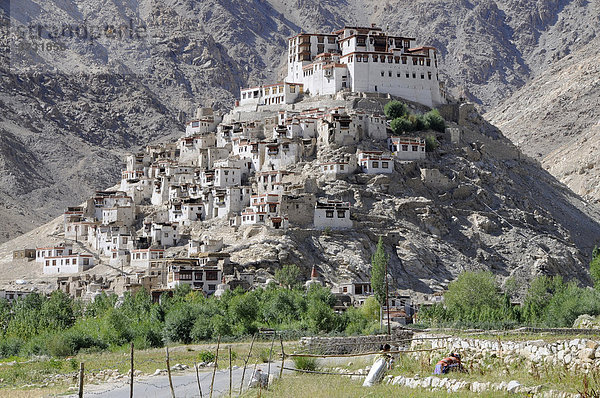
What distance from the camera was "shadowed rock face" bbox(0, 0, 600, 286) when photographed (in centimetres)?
6938

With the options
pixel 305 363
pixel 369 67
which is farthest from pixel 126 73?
pixel 305 363

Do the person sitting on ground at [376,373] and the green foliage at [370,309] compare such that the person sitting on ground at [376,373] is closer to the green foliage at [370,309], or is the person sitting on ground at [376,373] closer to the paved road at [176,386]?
the paved road at [176,386]

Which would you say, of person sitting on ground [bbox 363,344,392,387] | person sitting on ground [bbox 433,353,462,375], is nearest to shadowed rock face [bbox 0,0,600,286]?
person sitting on ground [bbox 363,344,392,387]

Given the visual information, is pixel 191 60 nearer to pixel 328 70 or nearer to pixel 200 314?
pixel 328 70

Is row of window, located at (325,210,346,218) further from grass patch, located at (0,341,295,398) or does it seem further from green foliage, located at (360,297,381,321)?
grass patch, located at (0,341,295,398)

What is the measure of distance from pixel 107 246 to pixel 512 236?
94.3 feet

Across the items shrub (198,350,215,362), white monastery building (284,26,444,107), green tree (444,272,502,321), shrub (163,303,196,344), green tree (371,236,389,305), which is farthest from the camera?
white monastery building (284,26,444,107)

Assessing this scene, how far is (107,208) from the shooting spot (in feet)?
252

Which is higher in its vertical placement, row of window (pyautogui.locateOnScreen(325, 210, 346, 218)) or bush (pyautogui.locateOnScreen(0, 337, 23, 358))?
row of window (pyautogui.locateOnScreen(325, 210, 346, 218))

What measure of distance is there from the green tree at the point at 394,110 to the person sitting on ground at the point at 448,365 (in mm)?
57358

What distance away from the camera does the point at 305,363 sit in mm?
26438

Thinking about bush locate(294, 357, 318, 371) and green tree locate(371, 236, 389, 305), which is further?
green tree locate(371, 236, 389, 305)

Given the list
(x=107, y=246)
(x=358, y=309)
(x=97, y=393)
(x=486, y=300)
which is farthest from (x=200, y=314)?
(x=107, y=246)

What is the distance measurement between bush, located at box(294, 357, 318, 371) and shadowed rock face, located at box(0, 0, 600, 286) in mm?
34878
